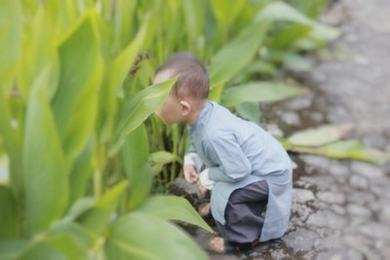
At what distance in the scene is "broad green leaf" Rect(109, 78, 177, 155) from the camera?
213cm

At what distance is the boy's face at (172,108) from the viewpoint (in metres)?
2.34

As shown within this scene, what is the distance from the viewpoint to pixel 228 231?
2434 mm

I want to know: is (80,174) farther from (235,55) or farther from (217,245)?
(235,55)

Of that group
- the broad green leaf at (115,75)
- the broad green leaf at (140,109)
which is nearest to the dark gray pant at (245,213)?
the broad green leaf at (140,109)

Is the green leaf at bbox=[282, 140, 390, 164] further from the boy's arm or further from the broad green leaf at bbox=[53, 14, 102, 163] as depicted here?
the broad green leaf at bbox=[53, 14, 102, 163]

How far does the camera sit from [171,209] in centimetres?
220

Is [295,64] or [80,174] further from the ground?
[80,174]

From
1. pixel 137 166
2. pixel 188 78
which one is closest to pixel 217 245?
pixel 137 166

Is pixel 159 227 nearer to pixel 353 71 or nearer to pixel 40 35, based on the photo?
pixel 40 35

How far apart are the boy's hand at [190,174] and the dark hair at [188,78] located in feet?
0.90

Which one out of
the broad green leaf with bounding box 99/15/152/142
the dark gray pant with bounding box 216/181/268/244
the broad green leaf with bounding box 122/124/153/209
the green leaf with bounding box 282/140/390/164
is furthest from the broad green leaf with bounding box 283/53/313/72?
the broad green leaf with bounding box 99/15/152/142

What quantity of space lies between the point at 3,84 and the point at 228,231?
89 cm

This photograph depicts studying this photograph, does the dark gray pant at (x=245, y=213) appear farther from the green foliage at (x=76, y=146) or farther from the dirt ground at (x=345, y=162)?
the green foliage at (x=76, y=146)

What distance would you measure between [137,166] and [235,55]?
940mm
